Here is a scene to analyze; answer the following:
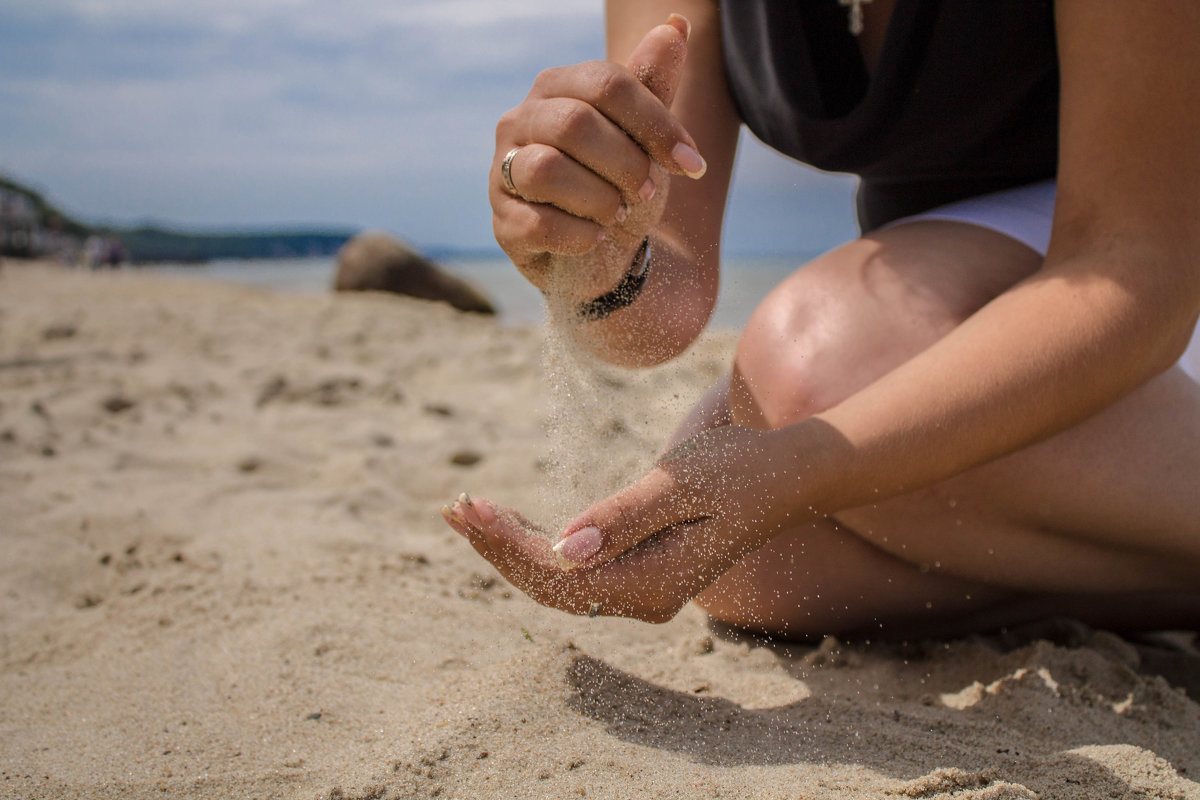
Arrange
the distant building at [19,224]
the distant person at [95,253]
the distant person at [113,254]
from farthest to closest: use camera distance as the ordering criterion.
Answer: the distant building at [19,224]
the distant person at [95,253]
the distant person at [113,254]

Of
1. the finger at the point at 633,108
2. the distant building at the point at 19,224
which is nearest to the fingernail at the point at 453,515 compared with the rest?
the finger at the point at 633,108

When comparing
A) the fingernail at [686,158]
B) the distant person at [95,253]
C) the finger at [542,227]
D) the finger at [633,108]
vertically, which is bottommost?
the distant person at [95,253]

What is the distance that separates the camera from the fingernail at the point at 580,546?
1.04 m

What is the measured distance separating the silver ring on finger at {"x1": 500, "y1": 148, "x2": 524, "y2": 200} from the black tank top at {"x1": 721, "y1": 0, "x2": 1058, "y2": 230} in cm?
70

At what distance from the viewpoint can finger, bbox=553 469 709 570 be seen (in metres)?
1.05

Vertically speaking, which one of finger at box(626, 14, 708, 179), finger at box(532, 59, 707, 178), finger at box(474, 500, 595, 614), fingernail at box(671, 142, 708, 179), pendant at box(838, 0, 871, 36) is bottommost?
finger at box(474, 500, 595, 614)

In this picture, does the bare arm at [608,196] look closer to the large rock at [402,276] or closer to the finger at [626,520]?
the finger at [626,520]

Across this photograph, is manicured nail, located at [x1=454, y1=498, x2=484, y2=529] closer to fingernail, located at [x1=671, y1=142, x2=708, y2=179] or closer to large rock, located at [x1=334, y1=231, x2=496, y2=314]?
fingernail, located at [x1=671, y1=142, x2=708, y2=179]

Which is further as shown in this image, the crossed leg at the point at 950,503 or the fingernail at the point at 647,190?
the crossed leg at the point at 950,503

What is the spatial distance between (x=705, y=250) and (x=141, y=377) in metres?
2.85

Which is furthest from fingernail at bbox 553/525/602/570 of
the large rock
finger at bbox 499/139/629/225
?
the large rock

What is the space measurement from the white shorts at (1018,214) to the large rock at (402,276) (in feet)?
24.4

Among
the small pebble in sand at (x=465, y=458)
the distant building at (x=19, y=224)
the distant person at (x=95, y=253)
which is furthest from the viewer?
the distant building at (x=19, y=224)

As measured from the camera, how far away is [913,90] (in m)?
1.51
